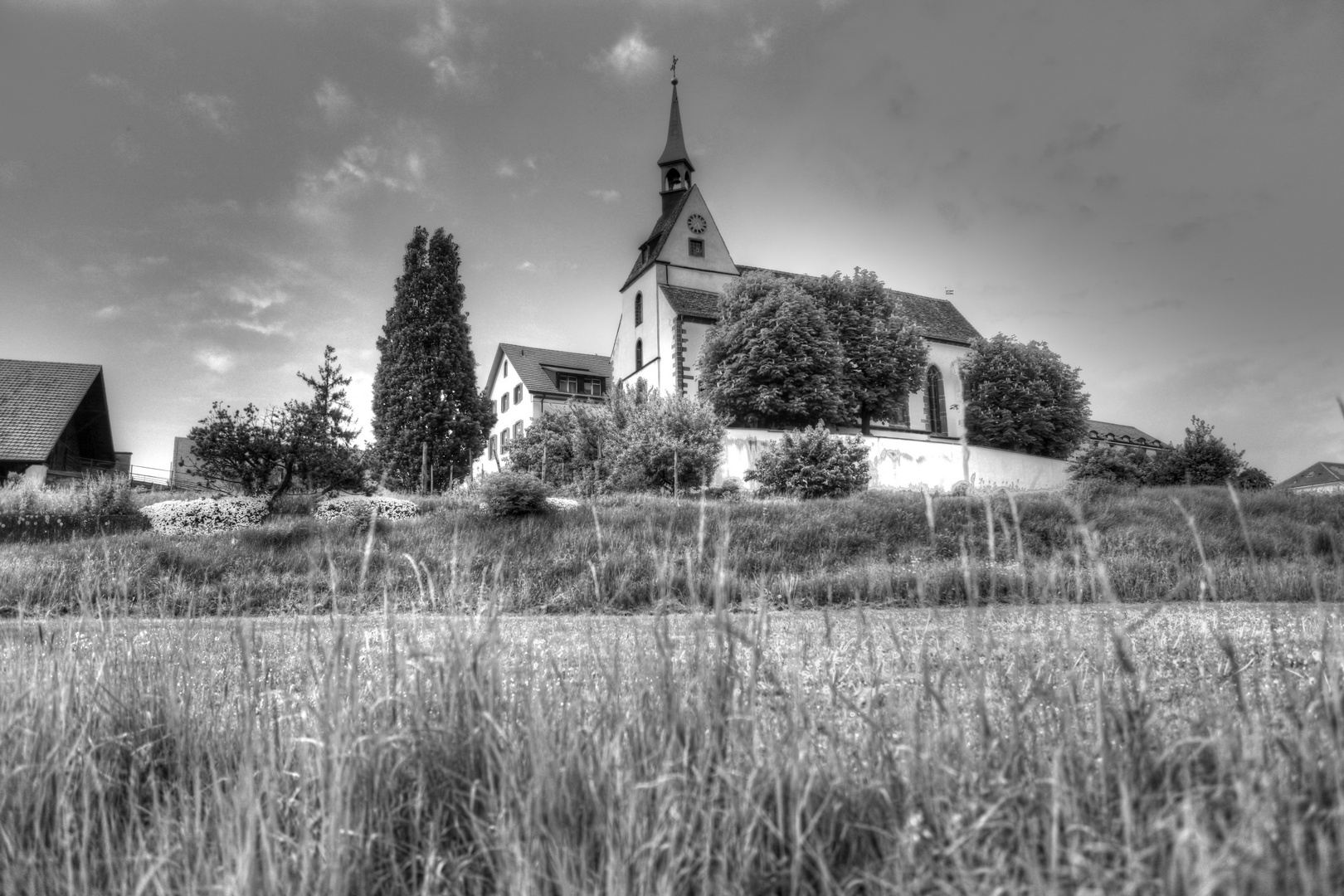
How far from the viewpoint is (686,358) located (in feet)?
111

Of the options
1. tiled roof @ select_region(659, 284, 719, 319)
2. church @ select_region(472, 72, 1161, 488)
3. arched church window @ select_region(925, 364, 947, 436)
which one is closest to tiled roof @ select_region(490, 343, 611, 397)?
church @ select_region(472, 72, 1161, 488)

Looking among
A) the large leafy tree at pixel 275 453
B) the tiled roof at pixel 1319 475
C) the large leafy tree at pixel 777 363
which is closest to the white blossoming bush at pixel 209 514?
the large leafy tree at pixel 275 453

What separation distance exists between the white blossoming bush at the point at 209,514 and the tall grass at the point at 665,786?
1172 cm

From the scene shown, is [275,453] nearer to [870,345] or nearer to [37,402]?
[37,402]

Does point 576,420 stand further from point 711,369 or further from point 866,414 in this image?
point 866,414

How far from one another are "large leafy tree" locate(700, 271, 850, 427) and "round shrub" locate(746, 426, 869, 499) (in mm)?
9150

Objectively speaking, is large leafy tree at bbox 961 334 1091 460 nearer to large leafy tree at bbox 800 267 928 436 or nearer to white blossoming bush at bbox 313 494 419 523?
large leafy tree at bbox 800 267 928 436

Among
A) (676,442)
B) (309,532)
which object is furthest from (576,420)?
(309,532)

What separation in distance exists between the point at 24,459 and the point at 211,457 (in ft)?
52.4

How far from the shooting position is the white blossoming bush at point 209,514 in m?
13.2

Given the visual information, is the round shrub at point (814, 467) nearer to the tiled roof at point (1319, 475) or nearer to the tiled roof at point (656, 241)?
the tiled roof at point (656, 241)

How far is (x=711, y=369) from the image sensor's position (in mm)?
30984

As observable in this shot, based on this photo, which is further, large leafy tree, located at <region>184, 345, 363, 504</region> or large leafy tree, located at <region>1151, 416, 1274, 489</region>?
large leafy tree, located at <region>1151, 416, 1274, 489</region>

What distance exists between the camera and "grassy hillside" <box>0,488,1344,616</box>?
8.65m
